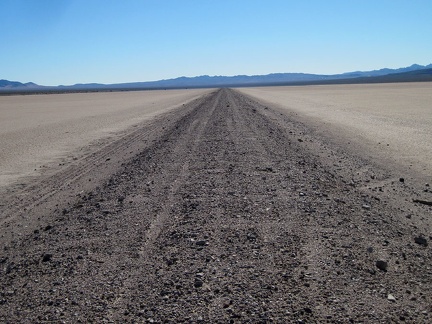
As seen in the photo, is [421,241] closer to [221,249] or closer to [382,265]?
[382,265]

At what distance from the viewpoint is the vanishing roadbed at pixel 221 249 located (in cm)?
422

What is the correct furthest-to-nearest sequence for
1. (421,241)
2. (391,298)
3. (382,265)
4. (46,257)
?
1. (421,241)
2. (46,257)
3. (382,265)
4. (391,298)

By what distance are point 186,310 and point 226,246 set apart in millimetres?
1601

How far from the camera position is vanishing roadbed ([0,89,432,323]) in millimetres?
4219

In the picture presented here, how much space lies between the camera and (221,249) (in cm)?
560

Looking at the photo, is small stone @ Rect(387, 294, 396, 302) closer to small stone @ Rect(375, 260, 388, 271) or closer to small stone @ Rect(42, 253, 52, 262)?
small stone @ Rect(375, 260, 388, 271)

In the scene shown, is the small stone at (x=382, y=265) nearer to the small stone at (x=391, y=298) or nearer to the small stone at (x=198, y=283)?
the small stone at (x=391, y=298)

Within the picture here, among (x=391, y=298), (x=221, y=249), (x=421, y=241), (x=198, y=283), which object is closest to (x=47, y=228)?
(x=221, y=249)

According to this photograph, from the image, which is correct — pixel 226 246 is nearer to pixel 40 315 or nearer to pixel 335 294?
pixel 335 294

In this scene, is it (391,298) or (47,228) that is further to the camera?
(47,228)

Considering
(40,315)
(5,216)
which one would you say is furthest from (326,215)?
(5,216)

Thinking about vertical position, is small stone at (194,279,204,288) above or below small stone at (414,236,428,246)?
above

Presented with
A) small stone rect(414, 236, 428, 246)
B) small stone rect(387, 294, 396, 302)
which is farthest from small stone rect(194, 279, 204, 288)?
small stone rect(414, 236, 428, 246)

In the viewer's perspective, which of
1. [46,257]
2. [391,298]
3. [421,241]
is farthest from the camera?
[421,241]
